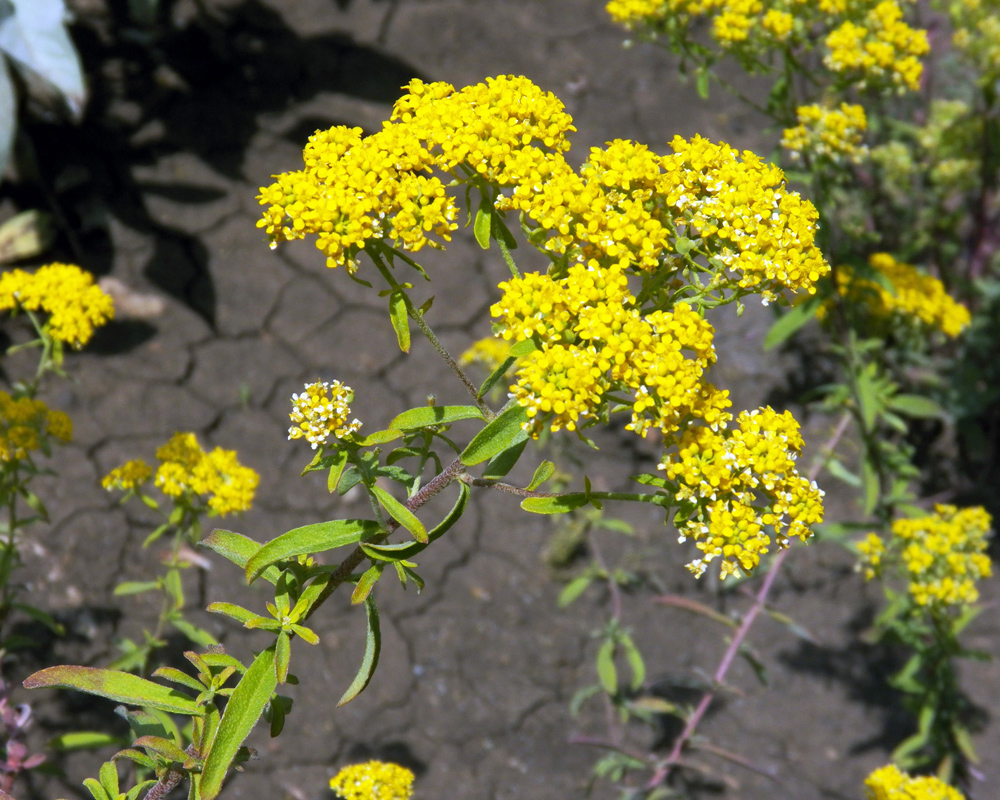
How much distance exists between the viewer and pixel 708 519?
71.2 inches

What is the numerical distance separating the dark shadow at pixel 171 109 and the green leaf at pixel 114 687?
2792 millimetres

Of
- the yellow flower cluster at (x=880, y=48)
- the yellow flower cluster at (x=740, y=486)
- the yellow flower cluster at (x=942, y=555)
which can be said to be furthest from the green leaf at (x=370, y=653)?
the yellow flower cluster at (x=880, y=48)

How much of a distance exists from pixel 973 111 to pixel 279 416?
361 cm

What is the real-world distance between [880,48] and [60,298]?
286 centimetres

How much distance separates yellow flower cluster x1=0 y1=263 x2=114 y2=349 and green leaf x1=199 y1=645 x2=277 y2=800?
1.51m

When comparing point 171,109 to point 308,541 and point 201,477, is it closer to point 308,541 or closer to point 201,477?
point 201,477

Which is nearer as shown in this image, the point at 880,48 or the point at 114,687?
the point at 114,687

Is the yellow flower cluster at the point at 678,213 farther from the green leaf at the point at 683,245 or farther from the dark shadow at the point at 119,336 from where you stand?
the dark shadow at the point at 119,336

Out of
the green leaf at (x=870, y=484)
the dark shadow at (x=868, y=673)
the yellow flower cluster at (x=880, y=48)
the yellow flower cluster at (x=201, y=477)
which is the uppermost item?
the yellow flower cluster at (x=880, y=48)

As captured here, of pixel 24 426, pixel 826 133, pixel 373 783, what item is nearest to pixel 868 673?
pixel 826 133

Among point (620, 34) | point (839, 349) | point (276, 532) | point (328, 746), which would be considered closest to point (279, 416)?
point (276, 532)

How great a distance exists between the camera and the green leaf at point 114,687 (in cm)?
176

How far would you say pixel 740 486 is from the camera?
1.78 meters

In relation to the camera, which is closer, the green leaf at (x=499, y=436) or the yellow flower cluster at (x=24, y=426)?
the green leaf at (x=499, y=436)
